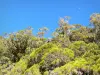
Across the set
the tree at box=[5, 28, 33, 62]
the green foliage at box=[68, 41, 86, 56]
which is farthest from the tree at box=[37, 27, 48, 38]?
the green foliage at box=[68, 41, 86, 56]

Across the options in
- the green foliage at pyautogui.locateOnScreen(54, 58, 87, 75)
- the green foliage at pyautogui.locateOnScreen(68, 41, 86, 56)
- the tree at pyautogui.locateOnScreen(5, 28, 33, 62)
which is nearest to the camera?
the green foliage at pyautogui.locateOnScreen(54, 58, 87, 75)

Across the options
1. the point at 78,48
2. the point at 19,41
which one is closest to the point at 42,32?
the point at 19,41

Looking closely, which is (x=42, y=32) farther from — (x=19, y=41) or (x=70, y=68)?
(x=70, y=68)

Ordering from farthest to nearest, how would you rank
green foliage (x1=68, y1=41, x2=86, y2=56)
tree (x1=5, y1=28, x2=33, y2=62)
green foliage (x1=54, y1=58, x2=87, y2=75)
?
tree (x1=5, y1=28, x2=33, y2=62)
green foliage (x1=68, y1=41, x2=86, y2=56)
green foliage (x1=54, y1=58, x2=87, y2=75)

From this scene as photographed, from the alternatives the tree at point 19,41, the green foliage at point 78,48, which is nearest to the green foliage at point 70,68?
the green foliage at point 78,48

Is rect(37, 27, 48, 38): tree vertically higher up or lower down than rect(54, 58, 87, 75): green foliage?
higher up

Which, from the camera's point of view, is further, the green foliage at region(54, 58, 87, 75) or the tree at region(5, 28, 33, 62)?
the tree at region(5, 28, 33, 62)

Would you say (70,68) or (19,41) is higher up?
(19,41)

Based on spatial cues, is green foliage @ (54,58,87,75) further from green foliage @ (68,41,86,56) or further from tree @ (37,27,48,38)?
tree @ (37,27,48,38)

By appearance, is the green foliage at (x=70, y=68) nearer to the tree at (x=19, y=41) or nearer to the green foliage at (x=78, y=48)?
the green foliage at (x=78, y=48)

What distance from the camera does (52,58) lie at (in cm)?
941

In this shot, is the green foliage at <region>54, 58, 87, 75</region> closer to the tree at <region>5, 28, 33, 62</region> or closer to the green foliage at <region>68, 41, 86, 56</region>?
the green foliage at <region>68, 41, 86, 56</region>

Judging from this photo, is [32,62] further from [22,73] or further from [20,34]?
[20,34]

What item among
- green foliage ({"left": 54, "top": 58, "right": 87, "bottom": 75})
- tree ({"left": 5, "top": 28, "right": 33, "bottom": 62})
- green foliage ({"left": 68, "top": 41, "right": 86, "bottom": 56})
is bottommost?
green foliage ({"left": 54, "top": 58, "right": 87, "bottom": 75})
